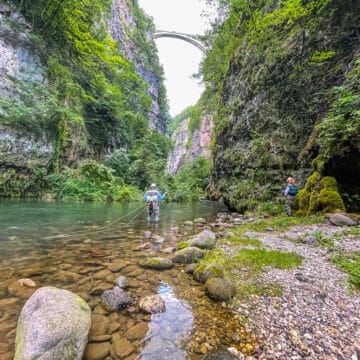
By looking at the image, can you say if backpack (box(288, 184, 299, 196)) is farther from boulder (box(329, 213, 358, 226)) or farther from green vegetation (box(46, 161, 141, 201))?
green vegetation (box(46, 161, 141, 201))

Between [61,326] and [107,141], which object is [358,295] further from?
[107,141]

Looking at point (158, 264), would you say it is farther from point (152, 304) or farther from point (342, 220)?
point (342, 220)

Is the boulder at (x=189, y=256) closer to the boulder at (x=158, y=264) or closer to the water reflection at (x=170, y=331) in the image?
the boulder at (x=158, y=264)

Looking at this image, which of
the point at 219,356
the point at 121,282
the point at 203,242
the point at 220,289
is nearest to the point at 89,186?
the point at 203,242

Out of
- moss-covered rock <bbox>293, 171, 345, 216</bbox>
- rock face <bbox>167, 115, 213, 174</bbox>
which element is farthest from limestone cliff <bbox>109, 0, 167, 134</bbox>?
moss-covered rock <bbox>293, 171, 345, 216</bbox>

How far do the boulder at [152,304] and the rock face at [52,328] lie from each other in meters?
0.70

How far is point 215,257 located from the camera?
12.7 ft

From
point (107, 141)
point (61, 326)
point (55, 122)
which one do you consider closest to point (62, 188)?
point (55, 122)

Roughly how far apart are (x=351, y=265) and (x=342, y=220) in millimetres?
2709

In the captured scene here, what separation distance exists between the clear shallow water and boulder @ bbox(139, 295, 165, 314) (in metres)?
0.08

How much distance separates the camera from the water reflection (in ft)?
5.96

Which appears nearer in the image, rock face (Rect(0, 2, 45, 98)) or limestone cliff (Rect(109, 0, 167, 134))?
rock face (Rect(0, 2, 45, 98))

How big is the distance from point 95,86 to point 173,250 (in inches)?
826

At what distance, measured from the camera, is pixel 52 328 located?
1612mm
